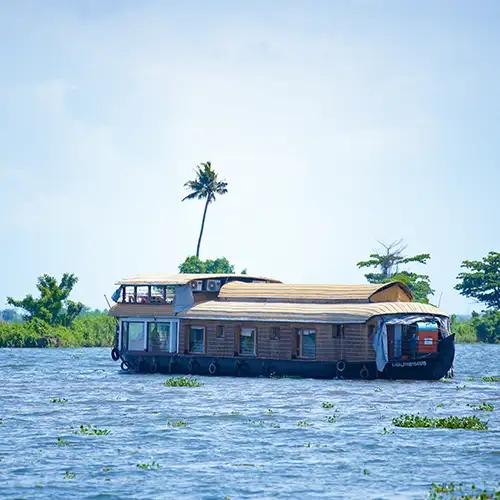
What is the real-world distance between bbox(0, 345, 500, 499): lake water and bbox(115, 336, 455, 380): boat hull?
95cm

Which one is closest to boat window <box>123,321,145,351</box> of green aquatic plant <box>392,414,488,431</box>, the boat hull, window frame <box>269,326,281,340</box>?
the boat hull

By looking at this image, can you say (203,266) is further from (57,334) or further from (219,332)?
(219,332)

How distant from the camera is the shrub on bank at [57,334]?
10756cm

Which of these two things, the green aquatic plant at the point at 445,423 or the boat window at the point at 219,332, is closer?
the green aquatic plant at the point at 445,423

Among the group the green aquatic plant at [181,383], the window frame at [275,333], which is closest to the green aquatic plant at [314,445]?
the green aquatic plant at [181,383]

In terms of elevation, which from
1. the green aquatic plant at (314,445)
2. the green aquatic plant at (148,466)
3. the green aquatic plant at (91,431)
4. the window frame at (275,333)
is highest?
the window frame at (275,333)

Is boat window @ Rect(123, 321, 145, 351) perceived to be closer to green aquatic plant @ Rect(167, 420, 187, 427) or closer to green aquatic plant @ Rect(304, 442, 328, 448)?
green aquatic plant @ Rect(167, 420, 187, 427)

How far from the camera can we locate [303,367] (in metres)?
57.2

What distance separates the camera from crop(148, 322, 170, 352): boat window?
210ft

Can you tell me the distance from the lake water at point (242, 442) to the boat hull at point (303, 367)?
0.95 m

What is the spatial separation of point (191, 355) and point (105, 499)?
119 ft

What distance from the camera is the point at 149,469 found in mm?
29531

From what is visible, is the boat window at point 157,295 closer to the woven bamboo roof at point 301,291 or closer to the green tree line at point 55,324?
the woven bamboo roof at point 301,291

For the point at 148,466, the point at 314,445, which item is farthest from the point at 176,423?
the point at 148,466
